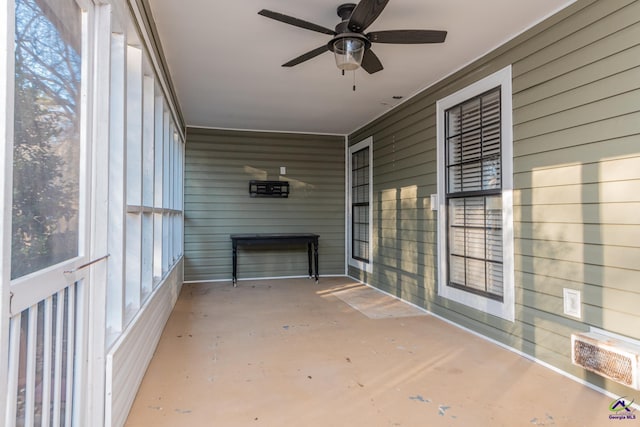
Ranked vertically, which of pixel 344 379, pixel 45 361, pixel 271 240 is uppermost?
pixel 271 240

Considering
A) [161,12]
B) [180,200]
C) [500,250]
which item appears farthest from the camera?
[180,200]

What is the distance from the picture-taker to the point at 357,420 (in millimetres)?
2004

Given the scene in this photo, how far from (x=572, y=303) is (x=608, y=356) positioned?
0.46 metres

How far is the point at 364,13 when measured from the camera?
219 centimetres

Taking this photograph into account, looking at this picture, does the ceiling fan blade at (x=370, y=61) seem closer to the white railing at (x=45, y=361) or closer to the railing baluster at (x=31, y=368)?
the white railing at (x=45, y=361)

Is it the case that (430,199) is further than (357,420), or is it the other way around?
(430,199)

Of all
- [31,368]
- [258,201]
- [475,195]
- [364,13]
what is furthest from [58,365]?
[258,201]

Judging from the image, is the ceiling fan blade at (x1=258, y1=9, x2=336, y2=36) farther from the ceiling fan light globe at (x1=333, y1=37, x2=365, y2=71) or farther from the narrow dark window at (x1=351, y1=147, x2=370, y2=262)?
the narrow dark window at (x1=351, y1=147, x2=370, y2=262)

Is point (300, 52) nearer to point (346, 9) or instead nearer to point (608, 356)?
point (346, 9)

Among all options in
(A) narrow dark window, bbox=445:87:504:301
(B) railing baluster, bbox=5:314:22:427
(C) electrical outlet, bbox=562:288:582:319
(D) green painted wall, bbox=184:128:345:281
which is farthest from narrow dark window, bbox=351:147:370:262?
(B) railing baluster, bbox=5:314:22:427

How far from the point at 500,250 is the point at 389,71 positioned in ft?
6.66

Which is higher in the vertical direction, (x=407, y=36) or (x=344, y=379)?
(x=407, y=36)

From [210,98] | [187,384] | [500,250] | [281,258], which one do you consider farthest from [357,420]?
[281,258]

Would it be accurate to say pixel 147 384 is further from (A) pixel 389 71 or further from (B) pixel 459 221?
(A) pixel 389 71
